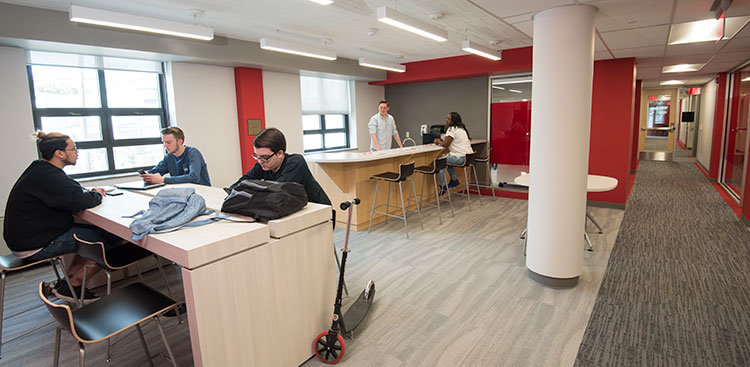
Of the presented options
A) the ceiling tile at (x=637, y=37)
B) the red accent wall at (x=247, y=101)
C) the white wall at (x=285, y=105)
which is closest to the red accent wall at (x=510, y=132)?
the ceiling tile at (x=637, y=37)

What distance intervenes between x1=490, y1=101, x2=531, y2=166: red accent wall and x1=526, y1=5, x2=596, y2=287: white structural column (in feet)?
14.1

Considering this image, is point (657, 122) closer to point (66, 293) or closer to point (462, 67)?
point (462, 67)

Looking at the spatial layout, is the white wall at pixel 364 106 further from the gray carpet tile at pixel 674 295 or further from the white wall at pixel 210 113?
the gray carpet tile at pixel 674 295

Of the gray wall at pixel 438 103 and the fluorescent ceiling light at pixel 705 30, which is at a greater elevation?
the fluorescent ceiling light at pixel 705 30

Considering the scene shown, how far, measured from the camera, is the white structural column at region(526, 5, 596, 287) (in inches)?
122

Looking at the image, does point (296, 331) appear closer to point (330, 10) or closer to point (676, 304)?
point (676, 304)

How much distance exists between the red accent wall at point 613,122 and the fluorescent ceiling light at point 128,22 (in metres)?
5.86

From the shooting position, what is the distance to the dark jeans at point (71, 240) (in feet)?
9.18

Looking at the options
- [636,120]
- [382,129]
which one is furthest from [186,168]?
[636,120]

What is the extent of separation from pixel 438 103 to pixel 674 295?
5.95 meters

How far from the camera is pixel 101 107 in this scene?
523cm

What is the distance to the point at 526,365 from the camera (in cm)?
237

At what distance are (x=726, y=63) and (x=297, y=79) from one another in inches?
312

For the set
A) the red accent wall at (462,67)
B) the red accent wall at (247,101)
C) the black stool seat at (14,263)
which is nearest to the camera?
the black stool seat at (14,263)
